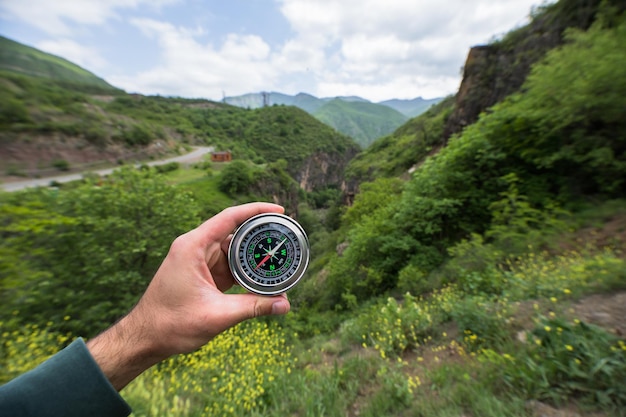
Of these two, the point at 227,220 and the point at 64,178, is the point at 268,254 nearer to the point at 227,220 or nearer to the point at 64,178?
the point at 227,220

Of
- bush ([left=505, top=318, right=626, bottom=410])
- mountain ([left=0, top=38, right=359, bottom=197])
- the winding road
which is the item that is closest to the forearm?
bush ([left=505, top=318, right=626, bottom=410])

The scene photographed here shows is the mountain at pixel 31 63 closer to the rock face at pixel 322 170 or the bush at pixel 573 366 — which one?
the rock face at pixel 322 170

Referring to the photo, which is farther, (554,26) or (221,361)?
(554,26)

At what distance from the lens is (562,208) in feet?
20.6

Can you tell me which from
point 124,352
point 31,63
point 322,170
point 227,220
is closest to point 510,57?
point 227,220

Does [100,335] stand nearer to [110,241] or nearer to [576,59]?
[110,241]

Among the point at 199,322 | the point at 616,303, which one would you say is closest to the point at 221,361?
the point at 199,322

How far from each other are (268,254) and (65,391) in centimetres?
134

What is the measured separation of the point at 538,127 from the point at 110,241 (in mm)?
13521

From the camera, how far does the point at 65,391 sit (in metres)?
1.20

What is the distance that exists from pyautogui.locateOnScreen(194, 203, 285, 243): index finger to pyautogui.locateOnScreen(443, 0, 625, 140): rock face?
17.5 metres

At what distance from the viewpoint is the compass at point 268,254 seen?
2.05m

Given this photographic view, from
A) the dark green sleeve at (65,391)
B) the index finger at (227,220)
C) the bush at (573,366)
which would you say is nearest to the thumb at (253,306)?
the index finger at (227,220)

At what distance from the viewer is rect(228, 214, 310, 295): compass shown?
205 cm
